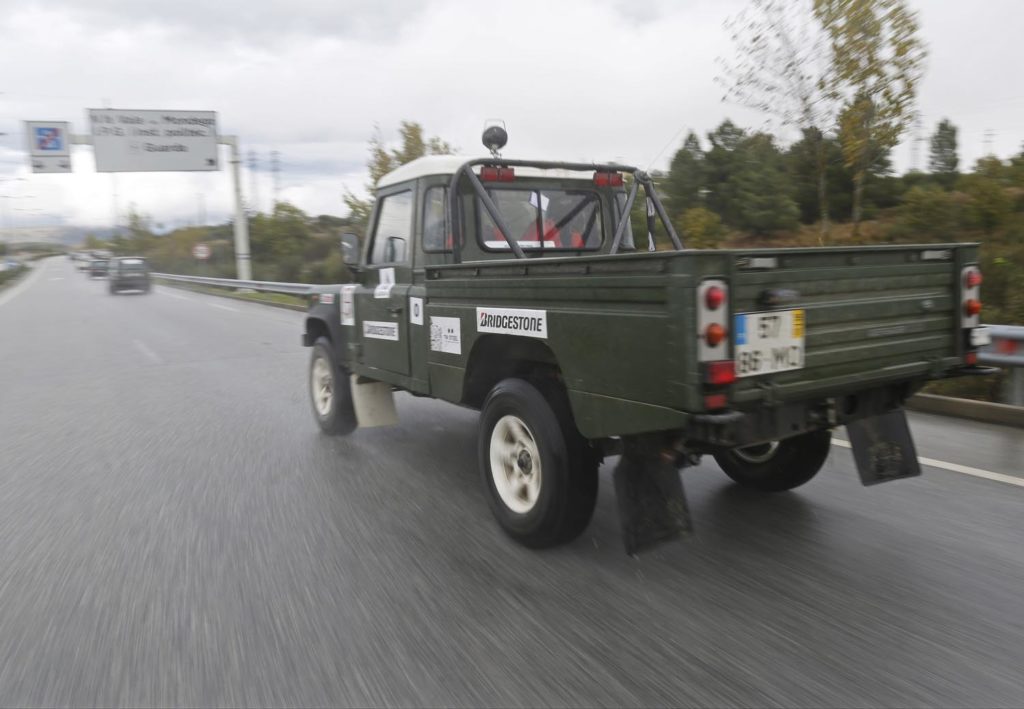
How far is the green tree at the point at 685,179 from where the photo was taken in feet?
86.3

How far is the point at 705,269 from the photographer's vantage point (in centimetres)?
282

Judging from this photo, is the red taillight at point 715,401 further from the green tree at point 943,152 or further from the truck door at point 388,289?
the green tree at point 943,152

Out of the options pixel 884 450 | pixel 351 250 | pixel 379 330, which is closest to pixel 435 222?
pixel 379 330

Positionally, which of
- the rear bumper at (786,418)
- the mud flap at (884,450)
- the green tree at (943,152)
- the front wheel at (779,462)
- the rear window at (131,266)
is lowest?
the front wheel at (779,462)

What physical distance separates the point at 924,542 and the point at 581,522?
174 cm

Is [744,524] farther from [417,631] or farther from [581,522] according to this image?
[417,631]

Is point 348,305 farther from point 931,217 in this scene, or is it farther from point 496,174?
point 931,217

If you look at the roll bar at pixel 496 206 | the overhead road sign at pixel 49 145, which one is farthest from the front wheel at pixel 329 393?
the overhead road sign at pixel 49 145

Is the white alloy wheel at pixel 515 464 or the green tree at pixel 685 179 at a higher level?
the green tree at pixel 685 179

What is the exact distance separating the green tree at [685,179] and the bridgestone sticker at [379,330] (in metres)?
21.7

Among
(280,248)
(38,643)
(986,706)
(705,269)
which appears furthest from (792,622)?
(280,248)

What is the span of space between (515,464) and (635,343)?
4.24 feet

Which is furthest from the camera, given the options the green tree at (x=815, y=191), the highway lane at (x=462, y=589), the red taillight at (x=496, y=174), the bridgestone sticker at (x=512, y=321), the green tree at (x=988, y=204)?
the green tree at (x=815, y=191)

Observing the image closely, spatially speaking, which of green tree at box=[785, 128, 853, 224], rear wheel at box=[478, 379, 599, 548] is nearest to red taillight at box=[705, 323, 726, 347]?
rear wheel at box=[478, 379, 599, 548]
